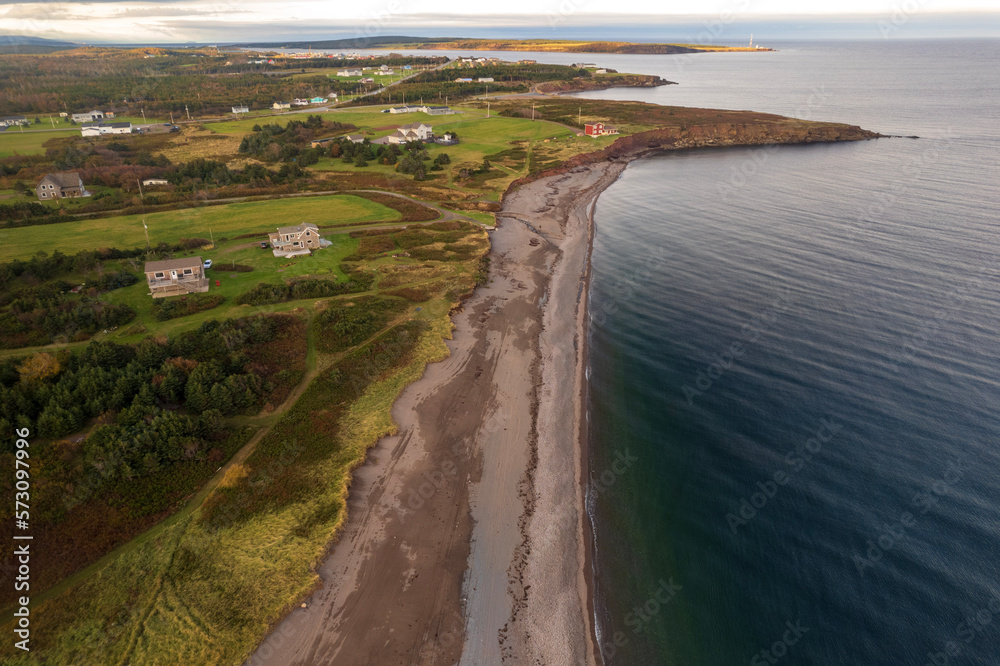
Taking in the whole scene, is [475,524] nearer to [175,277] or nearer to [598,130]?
[175,277]

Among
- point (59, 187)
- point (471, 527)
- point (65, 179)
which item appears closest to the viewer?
point (471, 527)

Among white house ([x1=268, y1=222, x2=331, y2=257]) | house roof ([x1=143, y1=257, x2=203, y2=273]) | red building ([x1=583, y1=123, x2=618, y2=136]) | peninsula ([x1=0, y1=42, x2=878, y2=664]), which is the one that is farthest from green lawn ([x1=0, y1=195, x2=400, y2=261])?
red building ([x1=583, y1=123, x2=618, y2=136])

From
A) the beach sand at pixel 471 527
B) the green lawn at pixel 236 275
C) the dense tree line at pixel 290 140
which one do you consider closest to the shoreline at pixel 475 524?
the beach sand at pixel 471 527

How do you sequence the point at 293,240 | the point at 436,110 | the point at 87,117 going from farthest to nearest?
the point at 436,110
the point at 87,117
the point at 293,240

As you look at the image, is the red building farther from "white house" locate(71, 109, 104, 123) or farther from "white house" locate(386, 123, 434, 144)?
"white house" locate(71, 109, 104, 123)

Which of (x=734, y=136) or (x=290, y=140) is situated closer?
(x=290, y=140)

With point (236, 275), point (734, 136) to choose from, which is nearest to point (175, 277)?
point (236, 275)

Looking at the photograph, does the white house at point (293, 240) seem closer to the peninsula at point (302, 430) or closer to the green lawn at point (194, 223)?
the peninsula at point (302, 430)
